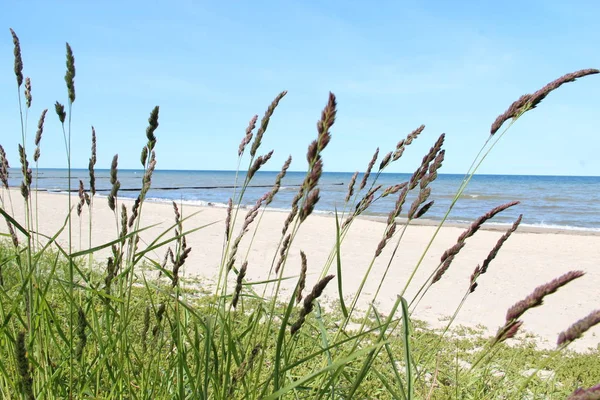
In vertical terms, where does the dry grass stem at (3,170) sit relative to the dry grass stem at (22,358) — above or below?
above

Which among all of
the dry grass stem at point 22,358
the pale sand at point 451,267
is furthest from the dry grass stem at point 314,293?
the pale sand at point 451,267

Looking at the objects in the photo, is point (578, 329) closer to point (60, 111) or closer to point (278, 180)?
point (278, 180)

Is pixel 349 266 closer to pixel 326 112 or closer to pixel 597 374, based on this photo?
pixel 597 374

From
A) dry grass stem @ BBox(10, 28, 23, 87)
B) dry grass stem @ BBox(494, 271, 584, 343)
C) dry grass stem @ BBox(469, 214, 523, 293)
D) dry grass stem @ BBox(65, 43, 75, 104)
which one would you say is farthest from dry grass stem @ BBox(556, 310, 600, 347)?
dry grass stem @ BBox(10, 28, 23, 87)

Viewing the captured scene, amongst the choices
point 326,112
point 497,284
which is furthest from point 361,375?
point 497,284

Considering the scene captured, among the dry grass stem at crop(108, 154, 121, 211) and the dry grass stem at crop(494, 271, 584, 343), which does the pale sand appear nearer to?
the dry grass stem at crop(494, 271, 584, 343)

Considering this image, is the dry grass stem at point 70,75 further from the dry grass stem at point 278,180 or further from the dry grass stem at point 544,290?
the dry grass stem at point 544,290

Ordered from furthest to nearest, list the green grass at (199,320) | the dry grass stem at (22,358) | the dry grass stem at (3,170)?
the dry grass stem at (3,170) → the green grass at (199,320) → the dry grass stem at (22,358)

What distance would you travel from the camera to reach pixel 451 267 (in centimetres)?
1009

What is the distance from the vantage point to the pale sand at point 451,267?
680cm

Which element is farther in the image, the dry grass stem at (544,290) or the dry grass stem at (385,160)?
the dry grass stem at (385,160)

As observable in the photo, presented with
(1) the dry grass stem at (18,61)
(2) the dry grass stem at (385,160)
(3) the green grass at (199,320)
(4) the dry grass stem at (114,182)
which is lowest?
(3) the green grass at (199,320)

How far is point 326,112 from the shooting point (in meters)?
0.88

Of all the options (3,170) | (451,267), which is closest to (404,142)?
(3,170)
